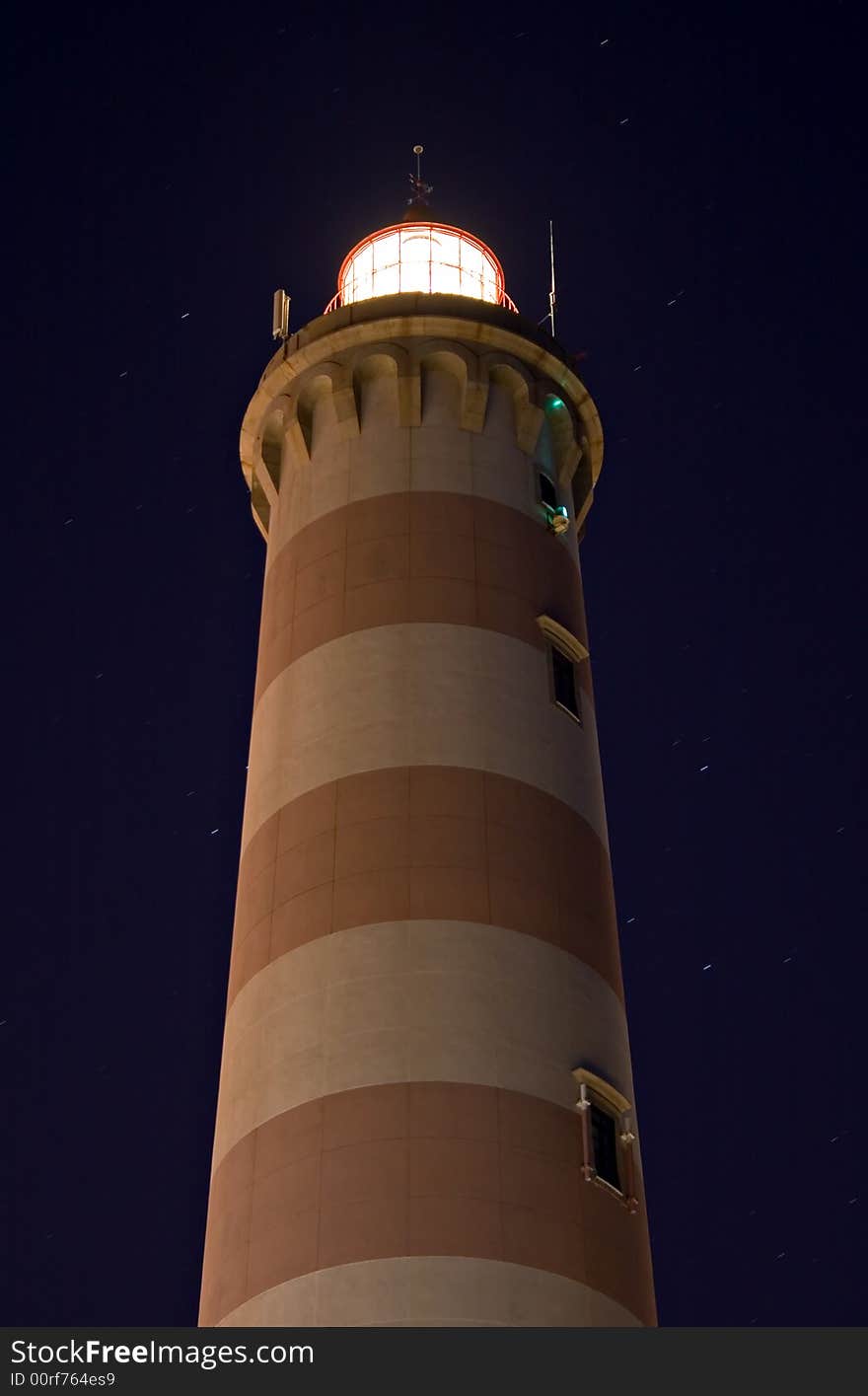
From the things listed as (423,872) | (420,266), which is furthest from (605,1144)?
(420,266)

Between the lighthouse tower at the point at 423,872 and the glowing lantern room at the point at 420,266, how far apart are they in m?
1.96

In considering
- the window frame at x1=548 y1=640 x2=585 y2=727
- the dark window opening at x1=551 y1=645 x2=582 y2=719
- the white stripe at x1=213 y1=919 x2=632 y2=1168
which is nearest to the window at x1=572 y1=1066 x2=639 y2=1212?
the white stripe at x1=213 y1=919 x2=632 y2=1168

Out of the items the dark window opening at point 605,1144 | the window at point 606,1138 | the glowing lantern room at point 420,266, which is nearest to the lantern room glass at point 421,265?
the glowing lantern room at point 420,266

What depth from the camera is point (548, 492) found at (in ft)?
104

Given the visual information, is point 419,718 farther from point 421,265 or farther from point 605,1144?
point 421,265

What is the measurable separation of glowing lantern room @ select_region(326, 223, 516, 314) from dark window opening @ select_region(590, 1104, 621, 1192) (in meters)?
15.2

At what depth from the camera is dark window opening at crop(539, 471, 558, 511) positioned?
1240 inches

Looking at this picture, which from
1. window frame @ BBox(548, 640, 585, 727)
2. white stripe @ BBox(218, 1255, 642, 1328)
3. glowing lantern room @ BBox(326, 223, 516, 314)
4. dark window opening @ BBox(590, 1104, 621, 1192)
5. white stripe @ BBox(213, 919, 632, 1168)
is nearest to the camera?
white stripe @ BBox(218, 1255, 642, 1328)

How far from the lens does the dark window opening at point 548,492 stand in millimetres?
31484

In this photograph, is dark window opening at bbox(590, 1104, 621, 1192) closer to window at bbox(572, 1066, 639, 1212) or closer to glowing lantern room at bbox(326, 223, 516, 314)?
window at bbox(572, 1066, 639, 1212)

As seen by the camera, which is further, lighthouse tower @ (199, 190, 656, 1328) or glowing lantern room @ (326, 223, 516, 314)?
glowing lantern room @ (326, 223, 516, 314)

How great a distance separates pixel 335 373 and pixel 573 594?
530 cm

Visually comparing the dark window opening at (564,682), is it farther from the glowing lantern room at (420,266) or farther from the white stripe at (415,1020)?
the glowing lantern room at (420,266)
